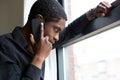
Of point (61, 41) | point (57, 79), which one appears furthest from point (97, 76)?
point (57, 79)

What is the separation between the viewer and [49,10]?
111 centimetres

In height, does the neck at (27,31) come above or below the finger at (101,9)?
below

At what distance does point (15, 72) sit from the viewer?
39.4 inches

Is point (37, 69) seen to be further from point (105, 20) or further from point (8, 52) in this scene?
point (105, 20)

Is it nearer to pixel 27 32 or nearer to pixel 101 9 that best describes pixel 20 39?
pixel 27 32

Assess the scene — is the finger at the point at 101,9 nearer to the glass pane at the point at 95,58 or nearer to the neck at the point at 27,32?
the glass pane at the point at 95,58

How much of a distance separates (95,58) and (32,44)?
1.45ft

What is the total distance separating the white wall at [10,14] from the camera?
1.75 m

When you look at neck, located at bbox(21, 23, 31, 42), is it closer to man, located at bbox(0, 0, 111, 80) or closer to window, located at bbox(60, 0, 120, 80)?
man, located at bbox(0, 0, 111, 80)

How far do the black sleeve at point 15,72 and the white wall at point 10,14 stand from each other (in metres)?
0.74

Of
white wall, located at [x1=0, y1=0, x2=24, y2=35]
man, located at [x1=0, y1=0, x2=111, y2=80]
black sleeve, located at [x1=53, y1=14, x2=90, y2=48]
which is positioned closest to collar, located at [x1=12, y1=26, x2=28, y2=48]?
man, located at [x1=0, y1=0, x2=111, y2=80]

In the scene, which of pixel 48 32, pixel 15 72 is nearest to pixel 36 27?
pixel 48 32

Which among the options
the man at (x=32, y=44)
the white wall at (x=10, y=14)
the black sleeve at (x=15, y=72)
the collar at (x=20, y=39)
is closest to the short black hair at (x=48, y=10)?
the man at (x=32, y=44)

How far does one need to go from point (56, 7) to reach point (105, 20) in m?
0.26
